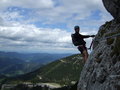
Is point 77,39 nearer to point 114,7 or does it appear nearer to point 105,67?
point 114,7

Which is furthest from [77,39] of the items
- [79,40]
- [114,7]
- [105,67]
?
[105,67]

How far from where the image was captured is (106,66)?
18.3 meters

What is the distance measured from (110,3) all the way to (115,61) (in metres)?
9.79

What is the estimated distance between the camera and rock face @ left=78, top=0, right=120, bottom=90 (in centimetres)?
1590

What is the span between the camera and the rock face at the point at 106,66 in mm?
15902

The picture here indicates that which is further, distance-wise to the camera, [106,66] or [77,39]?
[77,39]

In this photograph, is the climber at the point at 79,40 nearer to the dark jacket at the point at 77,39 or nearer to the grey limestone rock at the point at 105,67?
the dark jacket at the point at 77,39

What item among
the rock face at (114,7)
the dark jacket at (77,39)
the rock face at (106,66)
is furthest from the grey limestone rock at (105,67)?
the dark jacket at (77,39)

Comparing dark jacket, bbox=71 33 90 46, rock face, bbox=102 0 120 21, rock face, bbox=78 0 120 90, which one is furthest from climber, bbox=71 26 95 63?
rock face, bbox=102 0 120 21

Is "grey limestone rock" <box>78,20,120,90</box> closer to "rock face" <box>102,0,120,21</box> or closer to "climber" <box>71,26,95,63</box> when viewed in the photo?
"rock face" <box>102,0,120,21</box>

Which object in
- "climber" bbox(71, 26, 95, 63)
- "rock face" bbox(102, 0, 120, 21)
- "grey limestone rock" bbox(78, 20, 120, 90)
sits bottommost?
"grey limestone rock" bbox(78, 20, 120, 90)

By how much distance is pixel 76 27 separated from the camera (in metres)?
26.2

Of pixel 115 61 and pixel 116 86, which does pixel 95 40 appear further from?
pixel 116 86

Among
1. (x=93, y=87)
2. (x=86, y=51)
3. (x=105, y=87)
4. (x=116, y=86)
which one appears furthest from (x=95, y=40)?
(x=116, y=86)
